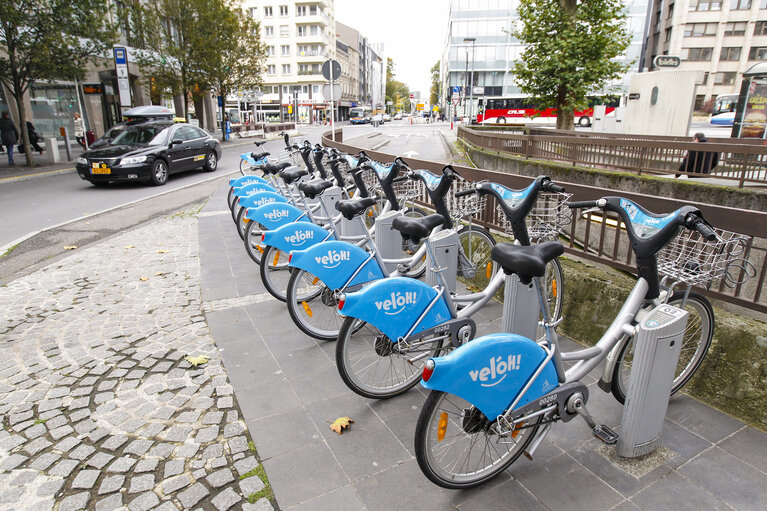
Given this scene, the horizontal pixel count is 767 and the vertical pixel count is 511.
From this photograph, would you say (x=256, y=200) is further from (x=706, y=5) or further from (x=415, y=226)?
(x=706, y=5)

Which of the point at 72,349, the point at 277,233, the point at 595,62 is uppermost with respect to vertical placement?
the point at 595,62

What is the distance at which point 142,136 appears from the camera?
42.8ft

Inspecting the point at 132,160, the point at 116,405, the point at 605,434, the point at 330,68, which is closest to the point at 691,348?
the point at 605,434

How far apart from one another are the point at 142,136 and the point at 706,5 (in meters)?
62.8

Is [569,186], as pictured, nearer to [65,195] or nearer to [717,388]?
[717,388]

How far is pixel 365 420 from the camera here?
2877mm

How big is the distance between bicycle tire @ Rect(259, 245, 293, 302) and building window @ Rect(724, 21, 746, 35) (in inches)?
2623

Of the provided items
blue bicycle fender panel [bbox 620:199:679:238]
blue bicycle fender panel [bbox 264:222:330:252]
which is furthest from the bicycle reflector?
blue bicycle fender panel [bbox 264:222:330:252]

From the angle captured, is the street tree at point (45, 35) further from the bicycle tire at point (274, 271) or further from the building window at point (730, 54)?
the building window at point (730, 54)

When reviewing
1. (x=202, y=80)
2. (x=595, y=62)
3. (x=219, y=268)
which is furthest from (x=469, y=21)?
(x=219, y=268)

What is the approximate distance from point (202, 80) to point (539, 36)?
18174mm

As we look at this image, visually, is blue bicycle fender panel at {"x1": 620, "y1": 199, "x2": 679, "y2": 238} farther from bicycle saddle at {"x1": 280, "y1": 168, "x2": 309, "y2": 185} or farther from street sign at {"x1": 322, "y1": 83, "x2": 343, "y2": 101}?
street sign at {"x1": 322, "y1": 83, "x2": 343, "y2": 101}

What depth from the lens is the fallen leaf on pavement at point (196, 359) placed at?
3.57 metres

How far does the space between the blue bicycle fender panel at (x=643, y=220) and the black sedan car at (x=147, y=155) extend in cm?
1246
